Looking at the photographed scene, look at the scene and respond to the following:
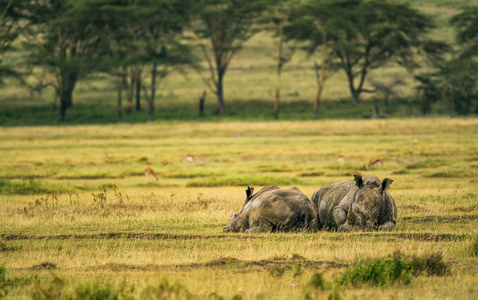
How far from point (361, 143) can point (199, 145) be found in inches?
376

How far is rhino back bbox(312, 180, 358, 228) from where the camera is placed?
1056cm

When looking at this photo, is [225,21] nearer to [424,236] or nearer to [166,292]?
[424,236]

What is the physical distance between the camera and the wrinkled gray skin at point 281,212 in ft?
33.2

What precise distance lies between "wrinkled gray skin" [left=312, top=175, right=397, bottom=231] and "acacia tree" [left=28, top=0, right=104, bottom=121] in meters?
48.8

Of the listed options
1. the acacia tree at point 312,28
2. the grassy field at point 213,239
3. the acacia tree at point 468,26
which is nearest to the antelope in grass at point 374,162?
the grassy field at point 213,239

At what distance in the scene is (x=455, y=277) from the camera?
7355mm

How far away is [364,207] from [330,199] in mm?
932

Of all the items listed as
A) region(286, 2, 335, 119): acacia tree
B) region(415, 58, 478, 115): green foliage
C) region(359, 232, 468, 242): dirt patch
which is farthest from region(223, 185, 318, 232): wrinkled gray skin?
region(415, 58, 478, 115): green foliage

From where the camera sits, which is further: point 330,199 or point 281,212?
point 330,199

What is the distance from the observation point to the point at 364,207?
988 centimetres

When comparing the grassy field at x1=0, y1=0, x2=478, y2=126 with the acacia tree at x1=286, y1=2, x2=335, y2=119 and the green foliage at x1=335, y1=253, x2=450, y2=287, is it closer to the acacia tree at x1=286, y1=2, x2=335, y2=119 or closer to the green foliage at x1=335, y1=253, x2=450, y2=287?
the acacia tree at x1=286, y1=2, x2=335, y2=119

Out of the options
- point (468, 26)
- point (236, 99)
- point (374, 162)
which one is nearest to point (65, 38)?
point (236, 99)

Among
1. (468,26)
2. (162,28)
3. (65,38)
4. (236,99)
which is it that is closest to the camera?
(65,38)

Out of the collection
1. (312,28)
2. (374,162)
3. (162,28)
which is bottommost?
(374,162)
